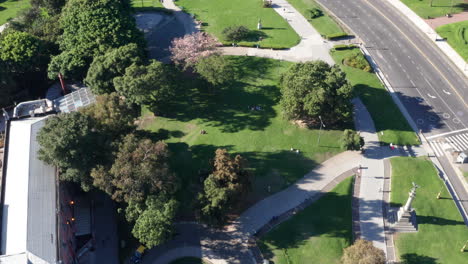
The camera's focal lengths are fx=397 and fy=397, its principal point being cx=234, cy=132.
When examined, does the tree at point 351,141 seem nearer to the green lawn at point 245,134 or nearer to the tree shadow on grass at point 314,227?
the green lawn at point 245,134

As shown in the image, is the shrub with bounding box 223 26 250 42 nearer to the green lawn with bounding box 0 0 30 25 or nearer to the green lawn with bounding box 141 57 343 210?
the green lawn with bounding box 141 57 343 210

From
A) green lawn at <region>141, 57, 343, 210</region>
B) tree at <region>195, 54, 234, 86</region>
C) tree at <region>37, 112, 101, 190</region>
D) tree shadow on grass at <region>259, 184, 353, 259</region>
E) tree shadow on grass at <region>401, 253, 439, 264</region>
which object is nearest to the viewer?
tree at <region>37, 112, 101, 190</region>

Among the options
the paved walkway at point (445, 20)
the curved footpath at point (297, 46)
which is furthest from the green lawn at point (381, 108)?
the paved walkway at point (445, 20)

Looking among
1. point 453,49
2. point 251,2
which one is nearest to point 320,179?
point 453,49

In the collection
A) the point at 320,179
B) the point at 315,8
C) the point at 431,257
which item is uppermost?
the point at 315,8

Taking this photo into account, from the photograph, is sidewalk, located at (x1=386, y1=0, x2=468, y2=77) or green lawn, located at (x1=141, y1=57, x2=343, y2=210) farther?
sidewalk, located at (x1=386, y1=0, x2=468, y2=77)

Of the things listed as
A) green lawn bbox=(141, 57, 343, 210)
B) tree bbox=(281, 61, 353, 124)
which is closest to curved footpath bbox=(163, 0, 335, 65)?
green lawn bbox=(141, 57, 343, 210)

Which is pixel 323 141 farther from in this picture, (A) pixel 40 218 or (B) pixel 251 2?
(B) pixel 251 2
